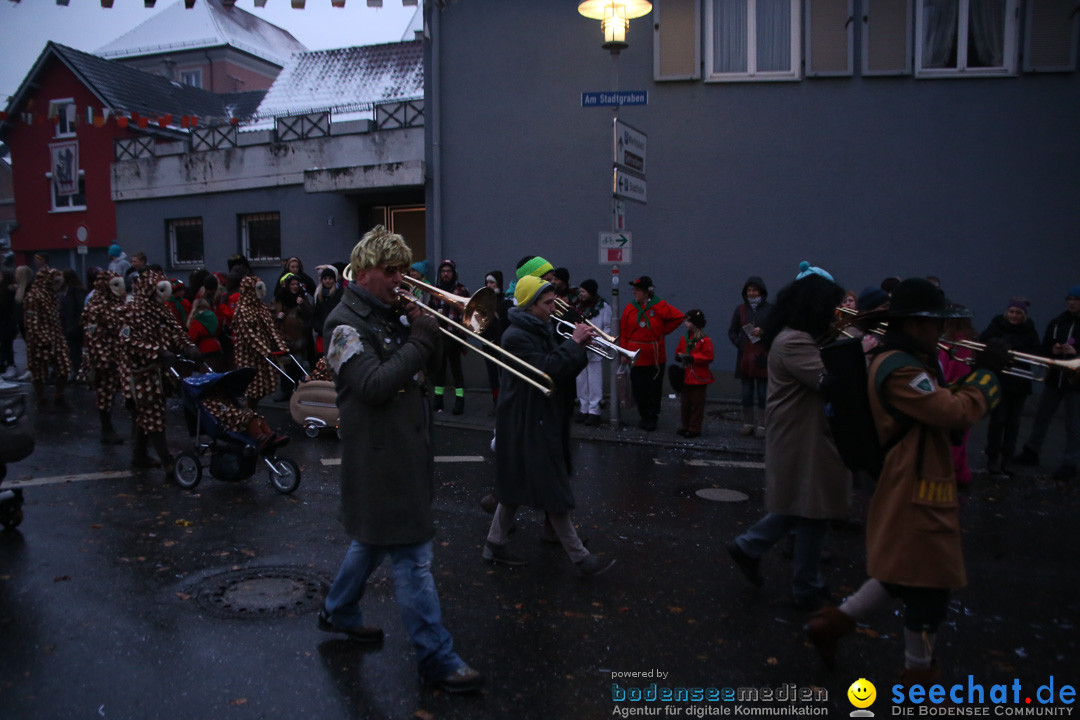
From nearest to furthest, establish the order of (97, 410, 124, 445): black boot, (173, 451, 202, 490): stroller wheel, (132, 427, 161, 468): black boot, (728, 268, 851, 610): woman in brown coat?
(728, 268, 851, 610): woman in brown coat < (173, 451, 202, 490): stroller wheel < (132, 427, 161, 468): black boot < (97, 410, 124, 445): black boot

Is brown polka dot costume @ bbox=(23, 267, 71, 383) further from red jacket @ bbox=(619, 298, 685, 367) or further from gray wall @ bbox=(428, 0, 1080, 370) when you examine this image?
red jacket @ bbox=(619, 298, 685, 367)

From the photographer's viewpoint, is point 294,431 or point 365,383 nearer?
point 365,383

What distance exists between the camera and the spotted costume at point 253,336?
32.7 ft

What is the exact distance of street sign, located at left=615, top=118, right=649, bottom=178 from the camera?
9.98 m

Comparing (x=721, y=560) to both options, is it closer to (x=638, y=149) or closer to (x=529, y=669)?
(x=529, y=669)

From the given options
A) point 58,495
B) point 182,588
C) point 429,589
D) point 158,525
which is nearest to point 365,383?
point 429,589

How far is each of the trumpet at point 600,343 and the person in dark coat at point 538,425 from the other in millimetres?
392

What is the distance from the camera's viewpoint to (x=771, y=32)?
13742 millimetres

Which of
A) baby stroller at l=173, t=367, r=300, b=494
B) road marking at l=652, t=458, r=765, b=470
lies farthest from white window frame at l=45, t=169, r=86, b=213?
road marking at l=652, t=458, r=765, b=470

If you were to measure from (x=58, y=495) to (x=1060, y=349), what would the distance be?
9.33m

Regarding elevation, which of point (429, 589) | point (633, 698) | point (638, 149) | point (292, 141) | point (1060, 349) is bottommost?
point (633, 698)

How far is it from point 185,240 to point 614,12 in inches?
598

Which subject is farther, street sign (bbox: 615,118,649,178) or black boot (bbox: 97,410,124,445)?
street sign (bbox: 615,118,649,178)

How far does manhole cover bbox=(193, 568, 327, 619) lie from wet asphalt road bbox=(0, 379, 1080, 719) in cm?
2
